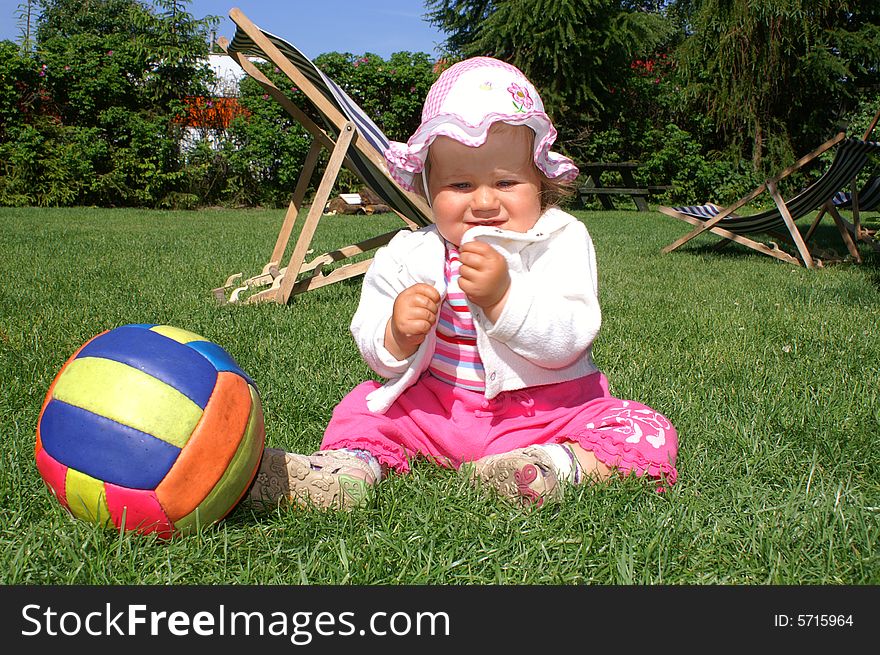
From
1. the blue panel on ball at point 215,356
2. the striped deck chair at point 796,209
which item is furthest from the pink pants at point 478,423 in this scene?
the striped deck chair at point 796,209

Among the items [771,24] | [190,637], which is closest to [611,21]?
[771,24]

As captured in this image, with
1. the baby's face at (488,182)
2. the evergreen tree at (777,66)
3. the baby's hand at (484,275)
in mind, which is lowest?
the baby's hand at (484,275)

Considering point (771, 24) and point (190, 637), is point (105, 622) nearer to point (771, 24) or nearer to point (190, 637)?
point (190, 637)

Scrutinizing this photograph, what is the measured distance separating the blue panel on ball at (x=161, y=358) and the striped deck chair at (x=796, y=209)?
640 cm

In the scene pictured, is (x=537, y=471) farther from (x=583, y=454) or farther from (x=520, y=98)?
(x=520, y=98)

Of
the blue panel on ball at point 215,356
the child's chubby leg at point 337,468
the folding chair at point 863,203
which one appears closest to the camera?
the blue panel on ball at point 215,356

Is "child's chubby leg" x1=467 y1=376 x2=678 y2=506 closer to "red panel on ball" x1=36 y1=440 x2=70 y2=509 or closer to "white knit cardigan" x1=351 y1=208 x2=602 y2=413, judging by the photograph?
"white knit cardigan" x1=351 y1=208 x2=602 y2=413

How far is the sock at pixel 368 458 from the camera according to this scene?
2.10m

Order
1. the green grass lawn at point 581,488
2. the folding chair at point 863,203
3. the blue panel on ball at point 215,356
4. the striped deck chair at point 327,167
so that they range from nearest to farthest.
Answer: the green grass lawn at point 581,488, the blue panel on ball at point 215,356, the striped deck chair at point 327,167, the folding chair at point 863,203

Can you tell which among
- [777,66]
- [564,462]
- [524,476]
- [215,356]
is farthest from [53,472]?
[777,66]

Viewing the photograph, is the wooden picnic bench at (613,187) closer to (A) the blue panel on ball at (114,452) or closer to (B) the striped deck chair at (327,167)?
(B) the striped deck chair at (327,167)

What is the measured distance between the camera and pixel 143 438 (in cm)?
165

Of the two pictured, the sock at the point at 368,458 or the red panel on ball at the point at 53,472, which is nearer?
the red panel on ball at the point at 53,472

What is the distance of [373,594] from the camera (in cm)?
151
